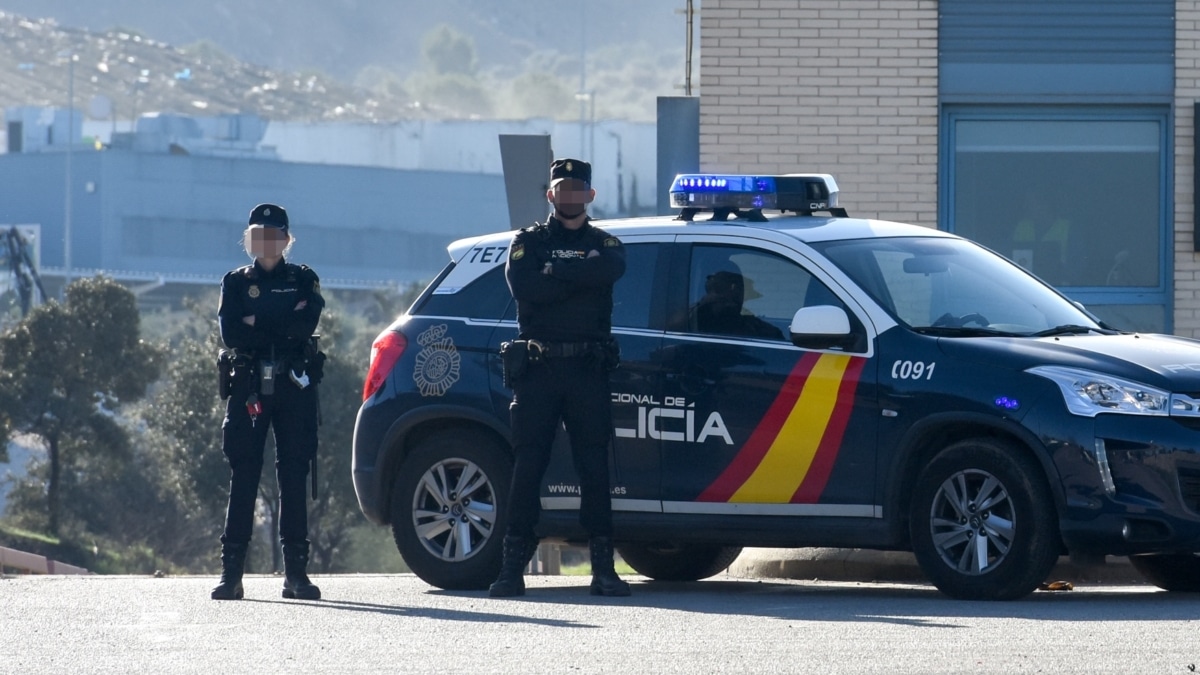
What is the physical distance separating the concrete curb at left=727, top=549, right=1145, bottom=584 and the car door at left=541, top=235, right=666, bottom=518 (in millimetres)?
1993

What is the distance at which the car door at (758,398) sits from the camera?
855cm

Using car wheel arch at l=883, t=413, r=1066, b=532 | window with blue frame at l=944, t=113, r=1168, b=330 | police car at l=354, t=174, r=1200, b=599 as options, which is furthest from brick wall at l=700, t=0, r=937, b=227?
car wheel arch at l=883, t=413, r=1066, b=532

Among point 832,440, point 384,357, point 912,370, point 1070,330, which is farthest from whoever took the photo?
point 384,357

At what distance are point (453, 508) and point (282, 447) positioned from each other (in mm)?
865

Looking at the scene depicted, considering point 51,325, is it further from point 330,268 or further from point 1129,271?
point 330,268

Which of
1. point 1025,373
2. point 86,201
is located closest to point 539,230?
point 1025,373

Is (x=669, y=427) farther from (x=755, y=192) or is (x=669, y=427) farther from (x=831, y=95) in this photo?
(x=831, y=95)

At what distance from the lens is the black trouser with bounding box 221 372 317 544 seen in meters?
9.21

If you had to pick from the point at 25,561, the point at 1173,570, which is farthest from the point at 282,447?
the point at 25,561

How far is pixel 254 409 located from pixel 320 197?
10478cm

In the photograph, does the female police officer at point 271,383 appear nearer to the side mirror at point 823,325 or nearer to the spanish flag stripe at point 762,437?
the spanish flag stripe at point 762,437

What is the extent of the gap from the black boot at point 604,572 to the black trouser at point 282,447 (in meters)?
1.40

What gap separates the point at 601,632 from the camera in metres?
7.45

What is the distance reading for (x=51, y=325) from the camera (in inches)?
1677
